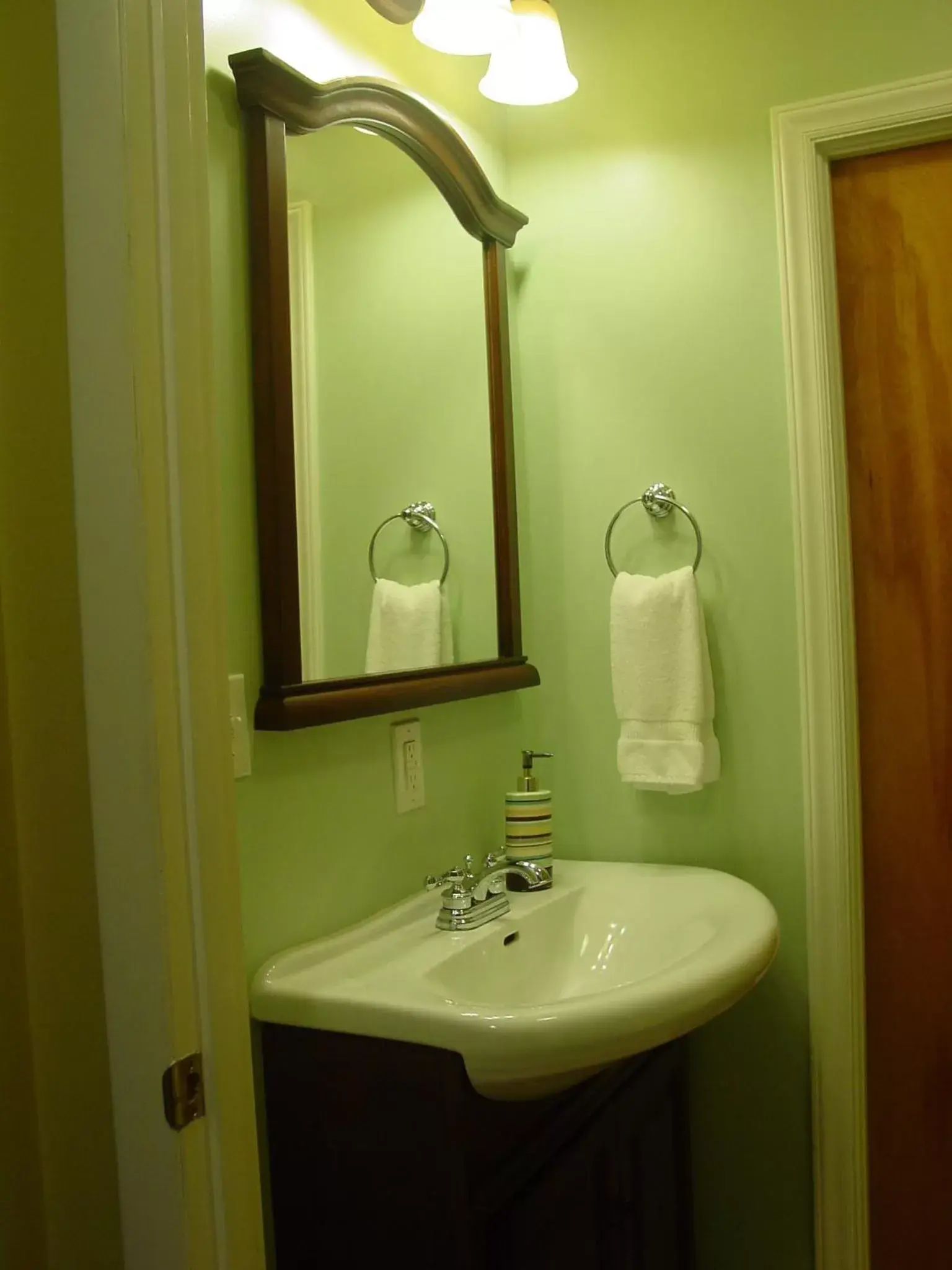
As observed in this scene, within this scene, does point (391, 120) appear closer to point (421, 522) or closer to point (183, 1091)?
point (421, 522)

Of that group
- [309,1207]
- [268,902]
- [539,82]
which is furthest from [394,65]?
[309,1207]

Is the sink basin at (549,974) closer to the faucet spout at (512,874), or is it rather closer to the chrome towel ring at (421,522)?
the faucet spout at (512,874)

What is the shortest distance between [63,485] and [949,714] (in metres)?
1.44

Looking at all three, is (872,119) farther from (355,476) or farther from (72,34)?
(72,34)

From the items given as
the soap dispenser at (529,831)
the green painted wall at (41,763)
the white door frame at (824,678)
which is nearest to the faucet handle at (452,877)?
the soap dispenser at (529,831)

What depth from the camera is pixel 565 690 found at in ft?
6.31

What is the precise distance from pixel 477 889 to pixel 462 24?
1287mm

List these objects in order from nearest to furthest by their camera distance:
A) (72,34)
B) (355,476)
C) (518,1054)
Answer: (72,34) → (518,1054) → (355,476)

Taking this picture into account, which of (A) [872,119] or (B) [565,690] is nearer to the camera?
(A) [872,119]

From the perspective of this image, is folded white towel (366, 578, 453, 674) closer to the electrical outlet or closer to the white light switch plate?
the electrical outlet

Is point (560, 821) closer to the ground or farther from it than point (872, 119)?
closer to the ground

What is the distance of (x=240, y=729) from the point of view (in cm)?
124

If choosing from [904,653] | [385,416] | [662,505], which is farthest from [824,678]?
[385,416]

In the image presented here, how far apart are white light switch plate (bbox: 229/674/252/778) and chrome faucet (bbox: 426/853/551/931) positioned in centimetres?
37
